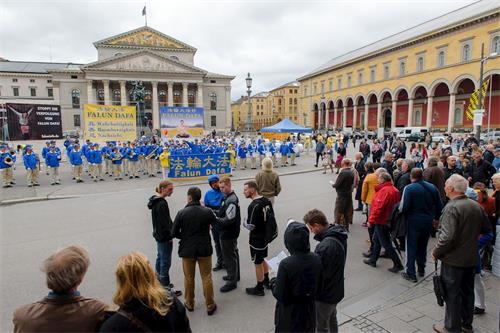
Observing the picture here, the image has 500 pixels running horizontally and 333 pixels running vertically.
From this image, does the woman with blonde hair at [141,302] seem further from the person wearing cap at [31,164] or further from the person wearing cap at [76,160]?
the person wearing cap at [76,160]

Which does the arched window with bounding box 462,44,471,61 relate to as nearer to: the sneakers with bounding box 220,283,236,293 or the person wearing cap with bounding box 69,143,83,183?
the person wearing cap with bounding box 69,143,83,183

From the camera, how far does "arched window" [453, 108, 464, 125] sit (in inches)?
1764

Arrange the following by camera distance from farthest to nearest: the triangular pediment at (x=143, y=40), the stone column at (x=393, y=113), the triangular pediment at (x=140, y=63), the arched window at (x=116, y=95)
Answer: the arched window at (x=116, y=95) < the triangular pediment at (x=143, y=40) < the triangular pediment at (x=140, y=63) < the stone column at (x=393, y=113)

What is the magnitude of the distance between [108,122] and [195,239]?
52.9 feet

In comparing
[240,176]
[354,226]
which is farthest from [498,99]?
[354,226]

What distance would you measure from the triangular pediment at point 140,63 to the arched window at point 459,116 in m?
51.3

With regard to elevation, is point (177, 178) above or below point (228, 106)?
below

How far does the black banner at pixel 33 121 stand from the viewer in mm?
21578

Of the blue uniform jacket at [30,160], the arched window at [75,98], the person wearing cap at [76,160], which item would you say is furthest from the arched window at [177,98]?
the blue uniform jacket at [30,160]

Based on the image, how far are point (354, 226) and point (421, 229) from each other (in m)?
3.25

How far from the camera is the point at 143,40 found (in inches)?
2741

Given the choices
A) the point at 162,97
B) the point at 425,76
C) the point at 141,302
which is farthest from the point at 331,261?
the point at 162,97

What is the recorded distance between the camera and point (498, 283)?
5133 millimetres

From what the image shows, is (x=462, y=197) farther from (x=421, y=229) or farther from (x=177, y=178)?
(x=177, y=178)
